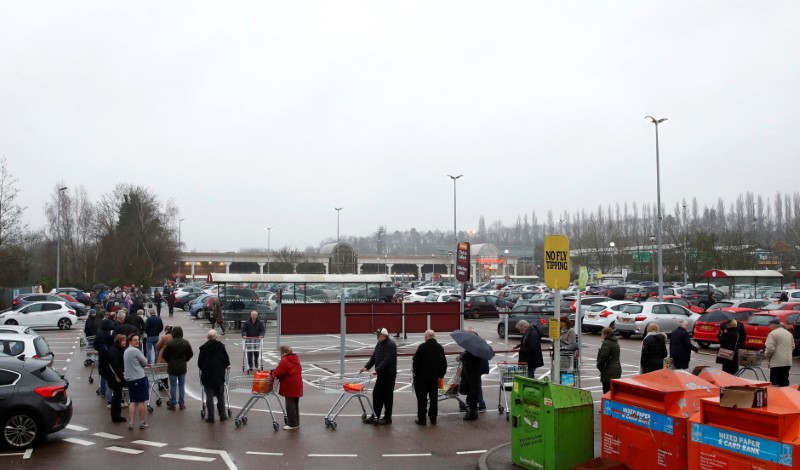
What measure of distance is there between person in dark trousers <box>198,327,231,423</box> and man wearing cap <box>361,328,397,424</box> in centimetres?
270

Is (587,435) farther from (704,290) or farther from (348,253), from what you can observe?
(348,253)

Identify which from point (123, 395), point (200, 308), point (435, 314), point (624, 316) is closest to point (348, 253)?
point (200, 308)

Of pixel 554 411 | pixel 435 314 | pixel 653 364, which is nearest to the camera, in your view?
pixel 554 411

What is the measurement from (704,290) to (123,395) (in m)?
48.0

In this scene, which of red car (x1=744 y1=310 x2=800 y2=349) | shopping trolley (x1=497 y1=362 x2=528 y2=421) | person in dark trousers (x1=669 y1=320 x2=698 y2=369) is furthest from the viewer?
red car (x1=744 y1=310 x2=800 y2=349)

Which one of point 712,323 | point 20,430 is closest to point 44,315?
point 20,430

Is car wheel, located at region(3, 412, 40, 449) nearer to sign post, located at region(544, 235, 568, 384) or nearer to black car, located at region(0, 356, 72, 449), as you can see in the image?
black car, located at region(0, 356, 72, 449)

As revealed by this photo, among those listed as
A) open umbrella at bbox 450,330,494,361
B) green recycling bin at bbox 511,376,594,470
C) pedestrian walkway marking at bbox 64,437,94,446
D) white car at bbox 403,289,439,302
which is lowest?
pedestrian walkway marking at bbox 64,437,94,446

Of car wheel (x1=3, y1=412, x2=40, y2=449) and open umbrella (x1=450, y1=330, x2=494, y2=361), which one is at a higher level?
open umbrella (x1=450, y1=330, x2=494, y2=361)

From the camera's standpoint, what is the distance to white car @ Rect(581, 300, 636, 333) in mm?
30594

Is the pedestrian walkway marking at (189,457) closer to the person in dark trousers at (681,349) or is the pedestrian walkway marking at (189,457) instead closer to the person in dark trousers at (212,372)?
the person in dark trousers at (212,372)

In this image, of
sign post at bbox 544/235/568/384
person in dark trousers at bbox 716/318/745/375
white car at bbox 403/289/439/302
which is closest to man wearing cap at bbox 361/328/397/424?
sign post at bbox 544/235/568/384

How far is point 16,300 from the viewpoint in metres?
41.2

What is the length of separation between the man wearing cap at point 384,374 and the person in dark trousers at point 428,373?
16.8 inches
